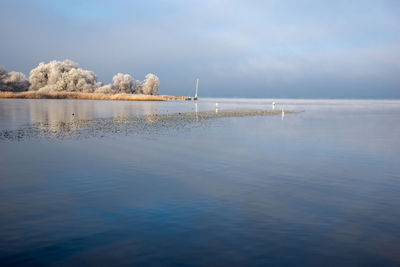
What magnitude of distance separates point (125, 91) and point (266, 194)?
131 m

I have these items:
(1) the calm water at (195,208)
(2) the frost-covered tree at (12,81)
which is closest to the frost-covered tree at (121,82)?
(2) the frost-covered tree at (12,81)

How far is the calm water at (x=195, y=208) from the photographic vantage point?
20.2 ft

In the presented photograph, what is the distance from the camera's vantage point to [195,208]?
8.56 m

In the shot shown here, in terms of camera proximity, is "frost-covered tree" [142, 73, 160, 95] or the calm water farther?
"frost-covered tree" [142, 73, 160, 95]

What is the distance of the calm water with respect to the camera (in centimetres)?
616

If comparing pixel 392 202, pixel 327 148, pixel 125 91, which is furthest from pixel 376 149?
pixel 125 91

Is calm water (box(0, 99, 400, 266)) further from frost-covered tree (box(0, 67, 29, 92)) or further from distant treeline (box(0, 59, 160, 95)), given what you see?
frost-covered tree (box(0, 67, 29, 92))

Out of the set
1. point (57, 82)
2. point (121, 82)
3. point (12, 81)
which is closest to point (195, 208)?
point (57, 82)

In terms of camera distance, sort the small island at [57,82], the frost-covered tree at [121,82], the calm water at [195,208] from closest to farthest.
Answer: the calm water at [195,208] < the small island at [57,82] < the frost-covered tree at [121,82]

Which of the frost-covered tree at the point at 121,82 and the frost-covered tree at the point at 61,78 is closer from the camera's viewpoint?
the frost-covered tree at the point at 61,78

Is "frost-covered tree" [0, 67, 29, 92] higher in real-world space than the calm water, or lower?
higher

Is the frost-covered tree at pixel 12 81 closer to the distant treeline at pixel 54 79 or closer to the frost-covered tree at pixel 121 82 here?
the distant treeline at pixel 54 79

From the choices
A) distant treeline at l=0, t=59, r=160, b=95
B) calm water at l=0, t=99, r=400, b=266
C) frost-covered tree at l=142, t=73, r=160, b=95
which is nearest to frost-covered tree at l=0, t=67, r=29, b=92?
distant treeline at l=0, t=59, r=160, b=95

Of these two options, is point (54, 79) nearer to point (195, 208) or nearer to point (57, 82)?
point (57, 82)
